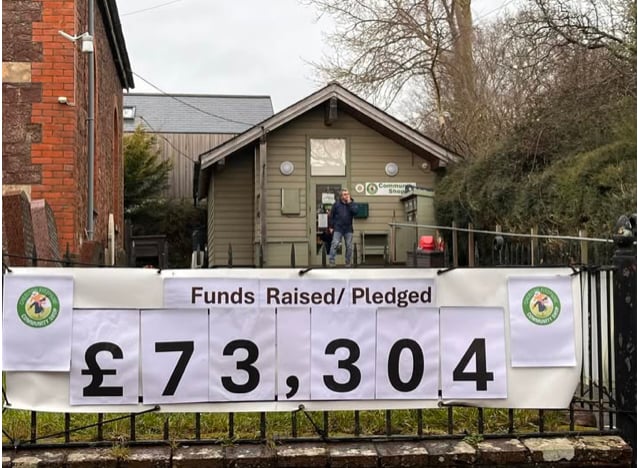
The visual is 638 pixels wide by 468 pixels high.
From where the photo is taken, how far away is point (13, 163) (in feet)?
30.0

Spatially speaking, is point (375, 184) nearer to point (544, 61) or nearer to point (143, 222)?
point (544, 61)

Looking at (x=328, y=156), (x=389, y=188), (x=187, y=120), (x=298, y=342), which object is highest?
(x=187, y=120)

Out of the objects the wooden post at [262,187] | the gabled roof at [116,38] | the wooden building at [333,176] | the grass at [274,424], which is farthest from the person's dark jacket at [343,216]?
the grass at [274,424]

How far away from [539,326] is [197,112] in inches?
1572

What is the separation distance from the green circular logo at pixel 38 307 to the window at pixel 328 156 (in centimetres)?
1434

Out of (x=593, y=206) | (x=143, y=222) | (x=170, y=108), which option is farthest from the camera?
(x=170, y=108)

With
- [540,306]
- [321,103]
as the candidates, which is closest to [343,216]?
[321,103]

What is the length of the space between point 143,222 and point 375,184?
15542 millimetres

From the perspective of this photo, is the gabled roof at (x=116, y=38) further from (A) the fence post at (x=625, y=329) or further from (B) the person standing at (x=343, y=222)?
(A) the fence post at (x=625, y=329)

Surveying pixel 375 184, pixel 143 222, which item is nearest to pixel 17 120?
pixel 375 184

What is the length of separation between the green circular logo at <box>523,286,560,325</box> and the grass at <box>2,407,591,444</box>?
26.1 inches

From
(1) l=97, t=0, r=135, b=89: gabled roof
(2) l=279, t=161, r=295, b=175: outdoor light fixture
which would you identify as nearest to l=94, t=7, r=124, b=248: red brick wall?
(1) l=97, t=0, r=135, b=89: gabled roof

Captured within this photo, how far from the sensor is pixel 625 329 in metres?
3.94

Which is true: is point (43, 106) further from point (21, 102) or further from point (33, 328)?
point (33, 328)
